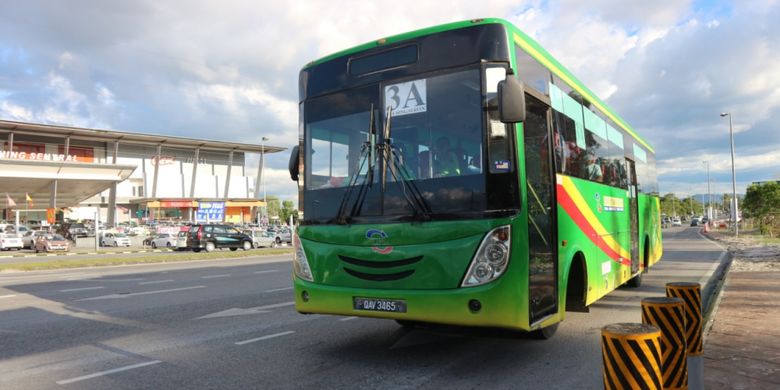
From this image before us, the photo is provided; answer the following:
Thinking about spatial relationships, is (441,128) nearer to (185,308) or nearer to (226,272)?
(185,308)

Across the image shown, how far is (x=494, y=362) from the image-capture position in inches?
235

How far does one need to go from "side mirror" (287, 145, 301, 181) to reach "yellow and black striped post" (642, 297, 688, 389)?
13.3 feet

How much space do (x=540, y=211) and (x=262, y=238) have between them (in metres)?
37.6

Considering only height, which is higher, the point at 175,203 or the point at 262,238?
the point at 175,203

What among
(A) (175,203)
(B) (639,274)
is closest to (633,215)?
(B) (639,274)

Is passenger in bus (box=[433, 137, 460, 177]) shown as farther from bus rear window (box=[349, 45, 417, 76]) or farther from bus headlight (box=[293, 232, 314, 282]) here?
bus headlight (box=[293, 232, 314, 282])

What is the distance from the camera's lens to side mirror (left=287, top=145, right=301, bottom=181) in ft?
22.0

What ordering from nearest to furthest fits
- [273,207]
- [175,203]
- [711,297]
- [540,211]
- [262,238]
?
[540,211]
[711,297]
[262,238]
[175,203]
[273,207]

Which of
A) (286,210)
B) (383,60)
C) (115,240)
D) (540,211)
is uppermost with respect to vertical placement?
(286,210)

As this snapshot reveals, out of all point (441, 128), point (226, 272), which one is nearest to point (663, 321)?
point (441, 128)

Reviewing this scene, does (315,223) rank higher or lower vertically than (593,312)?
higher

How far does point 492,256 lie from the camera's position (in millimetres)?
5070

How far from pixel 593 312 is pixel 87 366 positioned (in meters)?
7.38

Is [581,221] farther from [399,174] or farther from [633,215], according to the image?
[633,215]
